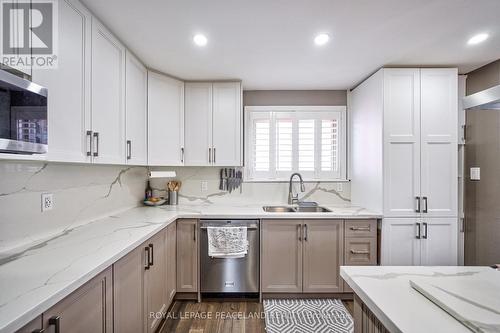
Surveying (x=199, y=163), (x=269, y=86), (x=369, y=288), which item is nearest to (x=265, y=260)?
(x=199, y=163)

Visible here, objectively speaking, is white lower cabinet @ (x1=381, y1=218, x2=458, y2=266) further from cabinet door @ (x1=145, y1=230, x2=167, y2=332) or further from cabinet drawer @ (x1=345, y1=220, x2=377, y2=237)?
cabinet door @ (x1=145, y1=230, x2=167, y2=332)

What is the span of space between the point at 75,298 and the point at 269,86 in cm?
267

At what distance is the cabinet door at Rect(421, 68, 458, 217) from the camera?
2.28 metres

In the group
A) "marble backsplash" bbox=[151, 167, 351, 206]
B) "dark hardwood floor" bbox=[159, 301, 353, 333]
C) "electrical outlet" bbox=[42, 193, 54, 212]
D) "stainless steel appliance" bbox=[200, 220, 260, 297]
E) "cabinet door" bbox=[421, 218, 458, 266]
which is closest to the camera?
"electrical outlet" bbox=[42, 193, 54, 212]

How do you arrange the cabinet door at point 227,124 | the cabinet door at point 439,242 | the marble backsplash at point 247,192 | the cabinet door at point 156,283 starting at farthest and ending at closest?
1. the marble backsplash at point 247,192
2. the cabinet door at point 227,124
3. the cabinet door at point 439,242
4. the cabinet door at point 156,283

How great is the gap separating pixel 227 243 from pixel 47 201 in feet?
4.77

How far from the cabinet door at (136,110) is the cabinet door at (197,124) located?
49 centimetres

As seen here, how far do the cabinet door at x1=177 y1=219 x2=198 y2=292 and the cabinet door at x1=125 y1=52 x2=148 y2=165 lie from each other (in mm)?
777

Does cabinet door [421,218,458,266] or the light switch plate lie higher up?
the light switch plate

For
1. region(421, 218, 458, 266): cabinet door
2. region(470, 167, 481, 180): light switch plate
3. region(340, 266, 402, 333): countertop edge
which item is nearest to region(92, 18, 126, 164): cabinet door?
region(340, 266, 402, 333): countertop edge

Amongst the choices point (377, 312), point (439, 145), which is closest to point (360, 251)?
point (439, 145)

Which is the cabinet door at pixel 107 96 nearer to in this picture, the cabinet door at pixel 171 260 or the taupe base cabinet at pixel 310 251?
the cabinet door at pixel 171 260

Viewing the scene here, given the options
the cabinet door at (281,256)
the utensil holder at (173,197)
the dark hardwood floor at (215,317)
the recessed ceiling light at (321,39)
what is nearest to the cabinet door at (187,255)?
the dark hardwood floor at (215,317)

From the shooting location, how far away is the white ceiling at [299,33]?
1497mm
